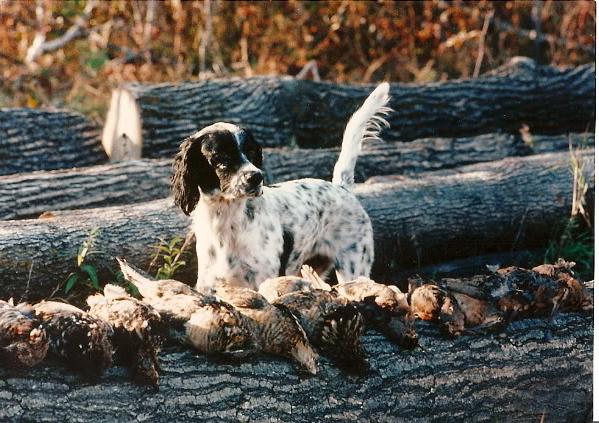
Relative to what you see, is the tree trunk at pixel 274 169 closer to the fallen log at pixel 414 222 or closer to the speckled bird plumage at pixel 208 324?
the fallen log at pixel 414 222

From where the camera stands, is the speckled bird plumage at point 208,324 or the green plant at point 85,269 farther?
the green plant at point 85,269

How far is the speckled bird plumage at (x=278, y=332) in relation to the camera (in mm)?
3117

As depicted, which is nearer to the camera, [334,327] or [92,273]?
[334,327]

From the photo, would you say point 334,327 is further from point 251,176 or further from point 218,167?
point 218,167

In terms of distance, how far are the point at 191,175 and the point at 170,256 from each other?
0.74 metres

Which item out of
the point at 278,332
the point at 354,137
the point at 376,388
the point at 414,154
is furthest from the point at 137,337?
the point at 414,154

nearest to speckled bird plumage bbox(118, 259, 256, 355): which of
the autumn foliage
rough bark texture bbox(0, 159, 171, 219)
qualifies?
rough bark texture bbox(0, 159, 171, 219)

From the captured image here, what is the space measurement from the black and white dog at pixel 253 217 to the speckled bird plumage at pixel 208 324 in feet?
3.60

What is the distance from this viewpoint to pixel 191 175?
14.1 ft

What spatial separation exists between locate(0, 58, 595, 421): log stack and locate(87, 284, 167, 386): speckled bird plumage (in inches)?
2.4

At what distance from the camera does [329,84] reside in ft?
22.9

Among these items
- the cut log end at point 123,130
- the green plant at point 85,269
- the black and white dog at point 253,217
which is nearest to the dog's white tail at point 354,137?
the black and white dog at point 253,217

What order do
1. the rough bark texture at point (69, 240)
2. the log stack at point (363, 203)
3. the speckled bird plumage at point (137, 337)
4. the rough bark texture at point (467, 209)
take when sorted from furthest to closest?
the rough bark texture at point (467, 209), the rough bark texture at point (69, 240), the log stack at point (363, 203), the speckled bird plumage at point (137, 337)

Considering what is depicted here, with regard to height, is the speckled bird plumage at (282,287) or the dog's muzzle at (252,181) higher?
the dog's muzzle at (252,181)
